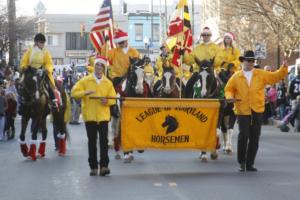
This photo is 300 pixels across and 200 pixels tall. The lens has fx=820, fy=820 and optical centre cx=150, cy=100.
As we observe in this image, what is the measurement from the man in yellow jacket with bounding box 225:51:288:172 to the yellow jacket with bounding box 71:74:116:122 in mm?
2117

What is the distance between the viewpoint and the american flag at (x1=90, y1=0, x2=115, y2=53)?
18.9 meters

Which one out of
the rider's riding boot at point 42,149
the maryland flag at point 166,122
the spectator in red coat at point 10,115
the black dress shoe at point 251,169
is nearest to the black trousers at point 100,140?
the maryland flag at point 166,122

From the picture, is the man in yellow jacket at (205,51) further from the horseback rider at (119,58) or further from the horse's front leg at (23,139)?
the horse's front leg at (23,139)

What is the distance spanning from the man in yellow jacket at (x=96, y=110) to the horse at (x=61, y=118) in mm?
3742

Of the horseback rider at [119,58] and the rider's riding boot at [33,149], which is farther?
the horseback rider at [119,58]

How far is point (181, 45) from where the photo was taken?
61.4 ft

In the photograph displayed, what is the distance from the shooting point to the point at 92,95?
1352cm

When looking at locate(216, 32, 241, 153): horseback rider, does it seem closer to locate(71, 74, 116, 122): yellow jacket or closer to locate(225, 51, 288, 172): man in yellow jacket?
locate(225, 51, 288, 172): man in yellow jacket

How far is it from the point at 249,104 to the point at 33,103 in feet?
16.1

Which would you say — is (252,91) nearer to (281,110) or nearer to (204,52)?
(204,52)

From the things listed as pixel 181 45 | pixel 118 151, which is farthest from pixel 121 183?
pixel 181 45

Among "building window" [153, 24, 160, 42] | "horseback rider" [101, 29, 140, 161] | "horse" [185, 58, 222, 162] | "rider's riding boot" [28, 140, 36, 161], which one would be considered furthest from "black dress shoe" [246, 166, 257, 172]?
"building window" [153, 24, 160, 42]

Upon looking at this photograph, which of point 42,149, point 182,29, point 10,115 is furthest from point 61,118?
point 10,115

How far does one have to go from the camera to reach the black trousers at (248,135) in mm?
13906
